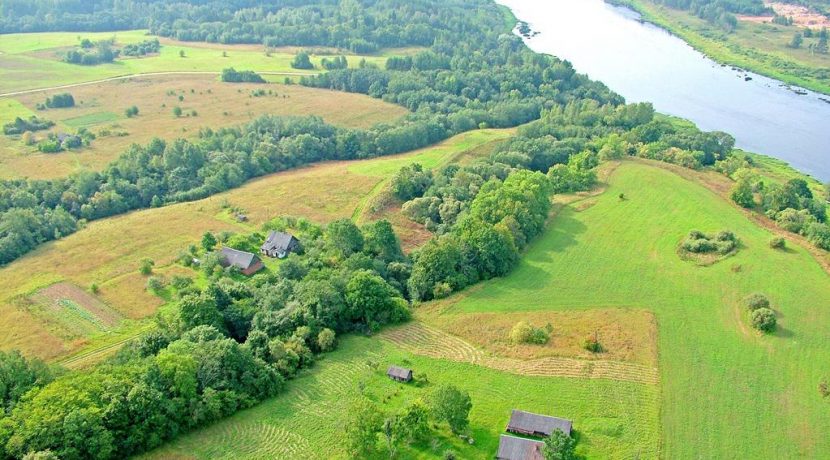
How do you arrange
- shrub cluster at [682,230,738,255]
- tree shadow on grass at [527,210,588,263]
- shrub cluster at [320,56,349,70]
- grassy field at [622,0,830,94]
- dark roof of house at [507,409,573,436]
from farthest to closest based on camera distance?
grassy field at [622,0,830,94] < shrub cluster at [320,56,349,70] < tree shadow on grass at [527,210,588,263] < shrub cluster at [682,230,738,255] < dark roof of house at [507,409,573,436]

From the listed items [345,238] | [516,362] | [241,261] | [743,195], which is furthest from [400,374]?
[743,195]

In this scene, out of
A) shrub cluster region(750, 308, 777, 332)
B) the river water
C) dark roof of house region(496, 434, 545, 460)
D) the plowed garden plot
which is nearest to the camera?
dark roof of house region(496, 434, 545, 460)

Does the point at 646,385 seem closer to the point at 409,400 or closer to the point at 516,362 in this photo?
the point at 516,362

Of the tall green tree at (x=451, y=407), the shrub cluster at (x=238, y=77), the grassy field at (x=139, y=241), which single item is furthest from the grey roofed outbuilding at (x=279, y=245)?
the shrub cluster at (x=238, y=77)

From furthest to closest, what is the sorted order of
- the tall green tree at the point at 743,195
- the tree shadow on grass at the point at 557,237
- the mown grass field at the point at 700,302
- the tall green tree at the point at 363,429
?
the tall green tree at the point at 743,195, the tree shadow on grass at the point at 557,237, the mown grass field at the point at 700,302, the tall green tree at the point at 363,429

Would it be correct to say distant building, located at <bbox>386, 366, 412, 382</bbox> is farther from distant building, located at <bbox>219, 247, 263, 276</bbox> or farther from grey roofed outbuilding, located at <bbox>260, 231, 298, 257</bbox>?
grey roofed outbuilding, located at <bbox>260, 231, 298, 257</bbox>

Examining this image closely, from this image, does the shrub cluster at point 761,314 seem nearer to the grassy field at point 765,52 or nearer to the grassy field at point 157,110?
the grassy field at point 157,110

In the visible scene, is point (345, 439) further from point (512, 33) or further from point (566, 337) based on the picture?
point (512, 33)

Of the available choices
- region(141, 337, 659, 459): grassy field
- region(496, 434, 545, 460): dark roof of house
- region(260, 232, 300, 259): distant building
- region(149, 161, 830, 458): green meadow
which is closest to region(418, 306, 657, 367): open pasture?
region(149, 161, 830, 458): green meadow
